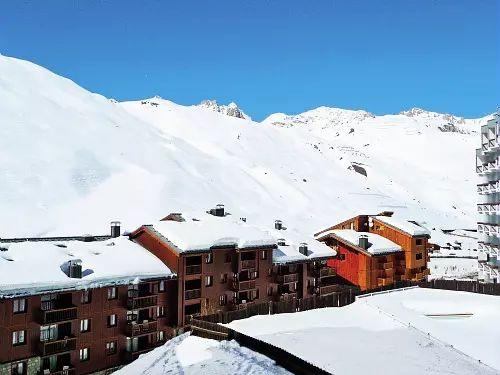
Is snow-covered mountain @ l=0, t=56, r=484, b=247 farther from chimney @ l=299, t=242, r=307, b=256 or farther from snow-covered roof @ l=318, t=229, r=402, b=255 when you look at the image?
chimney @ l=299, t=242, r=307, b=256

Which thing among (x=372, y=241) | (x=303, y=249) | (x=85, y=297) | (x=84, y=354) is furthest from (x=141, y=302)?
(x=372, y=241)

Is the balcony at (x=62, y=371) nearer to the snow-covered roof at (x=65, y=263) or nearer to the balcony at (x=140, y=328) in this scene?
the balcony at (x=140, y=328)

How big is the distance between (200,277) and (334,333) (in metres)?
16.2

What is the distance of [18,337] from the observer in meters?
37.4

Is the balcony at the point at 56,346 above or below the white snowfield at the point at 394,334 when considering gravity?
below

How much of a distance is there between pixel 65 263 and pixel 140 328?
28.8ft

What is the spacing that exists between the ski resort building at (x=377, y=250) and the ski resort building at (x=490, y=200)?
8751mm

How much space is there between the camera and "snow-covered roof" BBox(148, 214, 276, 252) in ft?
165

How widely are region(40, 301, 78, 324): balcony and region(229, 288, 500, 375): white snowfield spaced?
12575 mm

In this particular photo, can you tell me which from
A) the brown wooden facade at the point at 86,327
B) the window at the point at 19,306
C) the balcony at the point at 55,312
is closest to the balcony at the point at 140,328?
the brown wooden facade at the point at 86,327

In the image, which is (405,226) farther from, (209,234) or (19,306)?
(19,306)

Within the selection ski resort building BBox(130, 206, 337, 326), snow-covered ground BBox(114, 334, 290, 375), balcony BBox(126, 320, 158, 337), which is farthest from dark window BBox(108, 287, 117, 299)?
snow-covered ground BBox(114, 334, 290, 375)

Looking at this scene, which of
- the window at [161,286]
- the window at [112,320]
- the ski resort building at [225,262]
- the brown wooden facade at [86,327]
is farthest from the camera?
the ski resort building at [225,262]

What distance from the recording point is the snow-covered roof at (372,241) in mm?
71131
